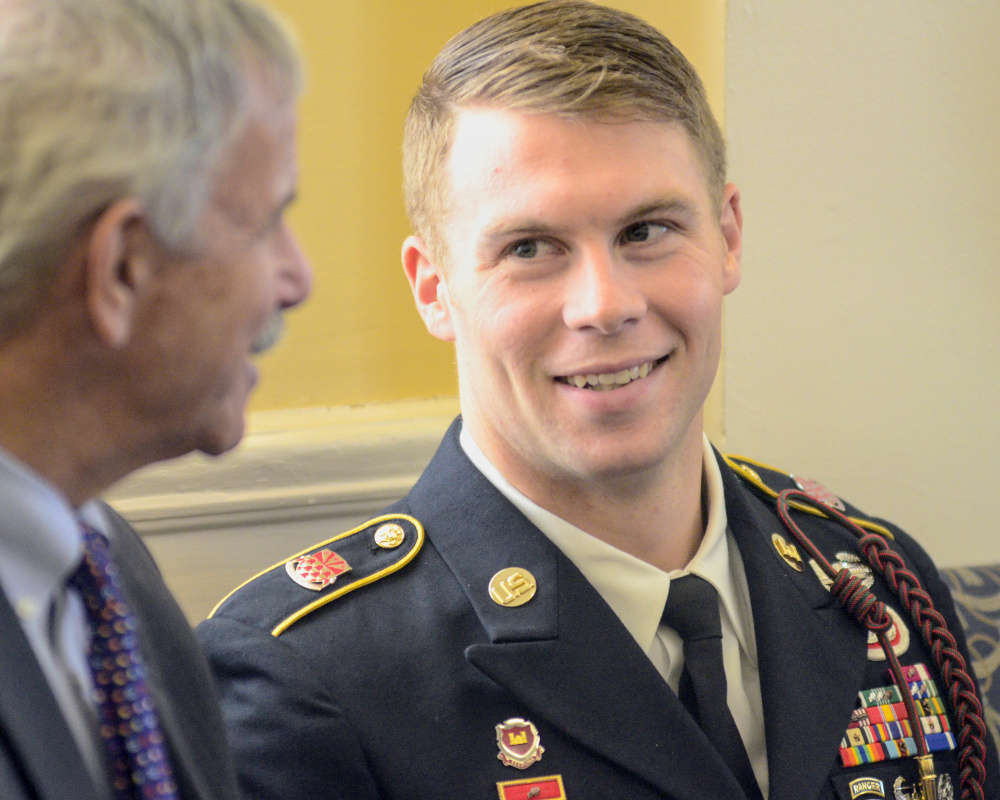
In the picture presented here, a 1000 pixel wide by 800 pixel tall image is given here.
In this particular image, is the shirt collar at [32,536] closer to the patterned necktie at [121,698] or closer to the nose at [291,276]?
the patterned necktie at [121,698]

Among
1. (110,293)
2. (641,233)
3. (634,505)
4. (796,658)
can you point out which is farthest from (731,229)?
(110,293)

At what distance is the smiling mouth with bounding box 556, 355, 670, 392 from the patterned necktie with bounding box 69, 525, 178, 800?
50cm

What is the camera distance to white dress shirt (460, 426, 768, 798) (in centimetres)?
112

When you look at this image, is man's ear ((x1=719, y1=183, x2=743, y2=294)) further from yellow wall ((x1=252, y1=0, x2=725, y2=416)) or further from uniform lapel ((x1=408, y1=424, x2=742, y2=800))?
yellow wall ((x1=252, y1=0, x2=725, y2=416))

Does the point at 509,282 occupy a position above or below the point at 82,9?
below

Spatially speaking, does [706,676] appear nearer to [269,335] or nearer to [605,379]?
[605,379]

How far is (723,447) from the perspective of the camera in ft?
6.15

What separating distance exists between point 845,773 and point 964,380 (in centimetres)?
102

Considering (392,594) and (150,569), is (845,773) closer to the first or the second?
(392,594)

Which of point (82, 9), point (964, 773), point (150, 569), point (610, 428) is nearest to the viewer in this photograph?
point (82, 9)

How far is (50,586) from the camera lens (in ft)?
2.24

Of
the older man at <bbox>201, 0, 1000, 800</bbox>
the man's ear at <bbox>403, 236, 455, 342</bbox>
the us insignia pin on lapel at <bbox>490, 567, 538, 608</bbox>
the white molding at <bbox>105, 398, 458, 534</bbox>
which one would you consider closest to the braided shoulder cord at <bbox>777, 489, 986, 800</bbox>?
the older man at <bbox>201, 0, 1000, 800</bbox>

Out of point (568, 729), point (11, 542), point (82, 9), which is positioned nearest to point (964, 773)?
point (568, 729)

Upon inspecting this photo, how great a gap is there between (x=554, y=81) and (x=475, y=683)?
607 mm
